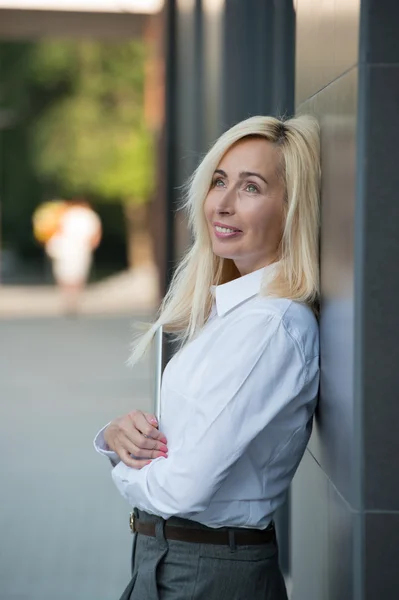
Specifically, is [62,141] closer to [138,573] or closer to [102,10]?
[102,10]

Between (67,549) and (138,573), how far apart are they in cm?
323

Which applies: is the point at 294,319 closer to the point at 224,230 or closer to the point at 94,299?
the point at 224,230

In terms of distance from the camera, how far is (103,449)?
2.96 metres

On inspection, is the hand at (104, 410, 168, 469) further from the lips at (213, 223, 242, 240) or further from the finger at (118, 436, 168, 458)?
the lips at (213, 223, 242, 240)

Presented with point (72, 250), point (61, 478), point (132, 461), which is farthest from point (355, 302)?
point (72, 250)

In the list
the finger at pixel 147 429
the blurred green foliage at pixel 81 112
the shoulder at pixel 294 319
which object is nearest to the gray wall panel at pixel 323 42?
the shoulder at pixel 294 319

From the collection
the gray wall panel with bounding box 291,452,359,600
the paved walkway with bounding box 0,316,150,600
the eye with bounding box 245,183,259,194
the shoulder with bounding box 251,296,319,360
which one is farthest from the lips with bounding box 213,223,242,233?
the paved walkway with bounding box 0,316,150,600

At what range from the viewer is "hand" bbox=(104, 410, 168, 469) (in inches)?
105

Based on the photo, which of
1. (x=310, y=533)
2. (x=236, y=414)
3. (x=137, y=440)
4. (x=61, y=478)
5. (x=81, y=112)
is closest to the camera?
(x=236, y=414)

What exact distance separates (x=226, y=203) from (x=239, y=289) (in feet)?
0.73

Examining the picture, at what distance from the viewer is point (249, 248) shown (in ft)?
9.27

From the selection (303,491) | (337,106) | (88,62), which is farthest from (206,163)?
(88,62)

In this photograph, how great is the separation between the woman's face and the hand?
48 centimetres

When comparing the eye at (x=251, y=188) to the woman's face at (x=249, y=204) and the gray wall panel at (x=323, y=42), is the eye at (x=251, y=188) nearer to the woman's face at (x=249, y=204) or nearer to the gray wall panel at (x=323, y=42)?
the woman's face at (x=249, y=204)
